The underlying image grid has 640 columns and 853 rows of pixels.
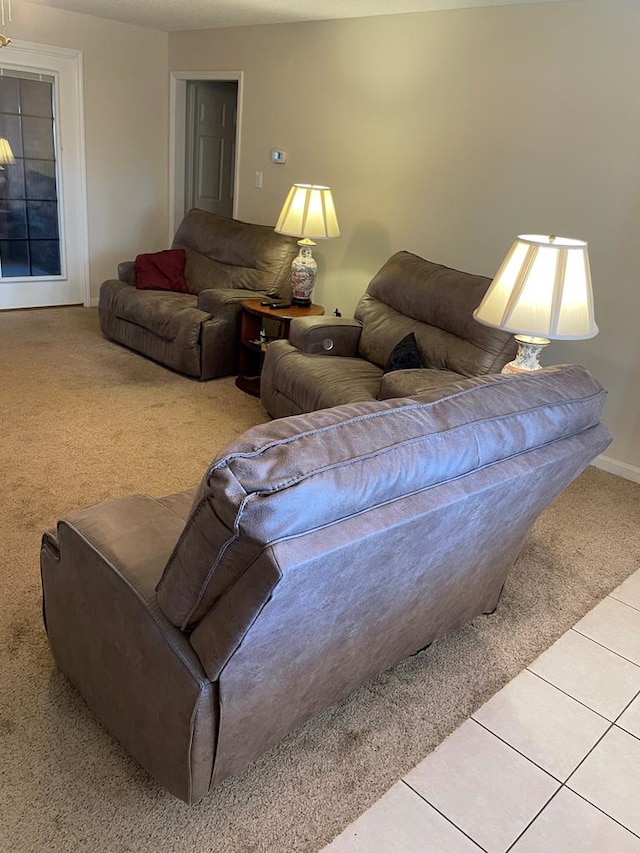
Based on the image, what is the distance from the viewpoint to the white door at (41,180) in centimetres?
480

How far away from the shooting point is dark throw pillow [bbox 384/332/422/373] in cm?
322

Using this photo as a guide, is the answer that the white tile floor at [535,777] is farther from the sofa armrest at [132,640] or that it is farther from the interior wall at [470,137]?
the interior wall at [470,137]

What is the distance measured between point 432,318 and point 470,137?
1.12m

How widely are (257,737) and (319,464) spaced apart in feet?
2.38

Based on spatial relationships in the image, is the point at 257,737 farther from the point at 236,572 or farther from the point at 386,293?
the point at 386,293

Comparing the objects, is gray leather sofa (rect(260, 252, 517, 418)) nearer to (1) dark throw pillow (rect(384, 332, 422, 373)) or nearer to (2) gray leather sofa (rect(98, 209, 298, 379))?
(1) dark throw pillow (rect(384, 332, 422, 373))

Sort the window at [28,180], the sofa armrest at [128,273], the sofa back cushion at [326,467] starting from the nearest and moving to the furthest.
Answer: the sofa back cushion at [326,467], the sofa armrest at [128,273], the window at [28,180]

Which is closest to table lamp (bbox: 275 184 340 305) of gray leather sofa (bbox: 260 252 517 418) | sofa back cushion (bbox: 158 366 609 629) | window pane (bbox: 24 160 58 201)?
gray leather sofa (bbox: 260 252 517 418)

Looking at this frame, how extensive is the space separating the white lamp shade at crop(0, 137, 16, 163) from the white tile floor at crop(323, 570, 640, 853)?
199 inches

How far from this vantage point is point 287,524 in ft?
3.35

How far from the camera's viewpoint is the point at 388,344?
350 centimetres

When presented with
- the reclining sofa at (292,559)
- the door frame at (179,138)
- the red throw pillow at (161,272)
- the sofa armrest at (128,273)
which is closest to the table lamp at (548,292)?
the reclining sofa at (292,559)

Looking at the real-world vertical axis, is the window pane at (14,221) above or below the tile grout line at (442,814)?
above

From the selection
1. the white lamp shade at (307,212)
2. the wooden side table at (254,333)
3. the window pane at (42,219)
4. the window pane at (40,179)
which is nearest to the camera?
the white lamp shade at (307,212)
